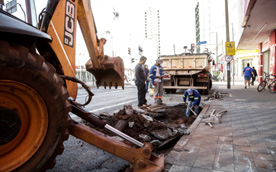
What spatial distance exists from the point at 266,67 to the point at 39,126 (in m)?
19.9

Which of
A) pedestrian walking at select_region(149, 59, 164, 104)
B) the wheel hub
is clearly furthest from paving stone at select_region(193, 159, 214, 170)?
pedestrian walking at select_region(149, 59, 164, 104)

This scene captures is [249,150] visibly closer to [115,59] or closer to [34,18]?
[115,59]

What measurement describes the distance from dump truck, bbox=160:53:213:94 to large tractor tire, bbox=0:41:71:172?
1061cm

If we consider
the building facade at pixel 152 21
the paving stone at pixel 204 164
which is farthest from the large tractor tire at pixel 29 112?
the building facade at pixel 152 21

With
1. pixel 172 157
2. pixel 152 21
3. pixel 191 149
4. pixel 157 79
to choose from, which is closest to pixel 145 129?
pixel 191 149

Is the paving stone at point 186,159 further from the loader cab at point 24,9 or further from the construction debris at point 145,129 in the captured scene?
the loader cab at point 24,9

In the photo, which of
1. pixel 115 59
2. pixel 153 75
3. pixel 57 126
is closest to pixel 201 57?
pixel 153 75

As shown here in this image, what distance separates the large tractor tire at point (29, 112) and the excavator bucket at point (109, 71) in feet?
6.46

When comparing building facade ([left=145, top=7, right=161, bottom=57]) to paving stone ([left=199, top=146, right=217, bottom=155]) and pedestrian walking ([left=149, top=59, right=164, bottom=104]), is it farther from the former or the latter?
paving stone ([left=199, top=146, right=217, bottom=155])

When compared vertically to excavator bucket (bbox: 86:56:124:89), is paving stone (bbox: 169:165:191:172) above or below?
below

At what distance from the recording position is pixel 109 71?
14.6 feet

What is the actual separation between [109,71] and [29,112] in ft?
8.59

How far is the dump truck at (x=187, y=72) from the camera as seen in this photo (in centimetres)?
1175

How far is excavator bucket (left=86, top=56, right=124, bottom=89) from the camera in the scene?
12.9ft
